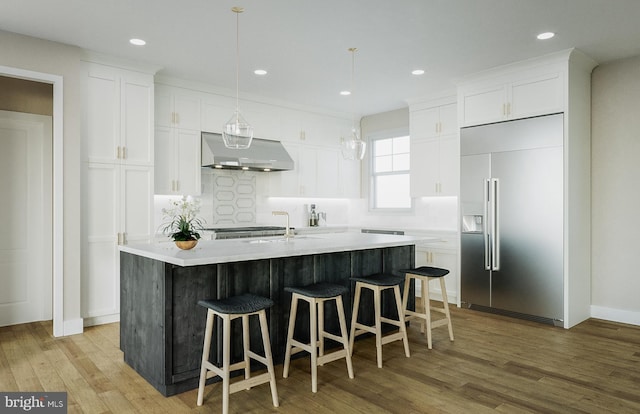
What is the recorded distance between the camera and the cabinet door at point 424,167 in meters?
5.77

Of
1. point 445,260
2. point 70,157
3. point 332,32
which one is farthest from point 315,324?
point 445,260

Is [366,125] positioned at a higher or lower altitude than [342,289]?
higher

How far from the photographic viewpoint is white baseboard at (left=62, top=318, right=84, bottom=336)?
400 cm

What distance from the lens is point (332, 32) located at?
12.3 feet

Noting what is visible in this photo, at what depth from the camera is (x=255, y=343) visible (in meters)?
3.10

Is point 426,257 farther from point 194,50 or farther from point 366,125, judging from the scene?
point 194,50

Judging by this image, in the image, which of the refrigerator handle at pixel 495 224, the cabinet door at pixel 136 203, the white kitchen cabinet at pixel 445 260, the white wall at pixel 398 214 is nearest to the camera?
the cabinet door at pixel 136 203

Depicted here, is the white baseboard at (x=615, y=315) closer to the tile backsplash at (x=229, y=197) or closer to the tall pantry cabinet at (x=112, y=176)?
the tile backsplash at (x=229, y=197)

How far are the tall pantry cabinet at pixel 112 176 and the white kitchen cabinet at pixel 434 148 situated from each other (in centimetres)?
345

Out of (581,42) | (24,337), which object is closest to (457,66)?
(581,42)

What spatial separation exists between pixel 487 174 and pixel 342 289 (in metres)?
2.67

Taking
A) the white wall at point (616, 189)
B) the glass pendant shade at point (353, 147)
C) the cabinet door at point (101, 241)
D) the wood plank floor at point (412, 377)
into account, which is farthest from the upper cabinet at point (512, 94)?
the cabinet door at point (101, 241)

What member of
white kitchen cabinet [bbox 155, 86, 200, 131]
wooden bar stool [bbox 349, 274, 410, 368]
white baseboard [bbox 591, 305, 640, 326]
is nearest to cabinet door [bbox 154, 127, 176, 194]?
white kitchen cabinet [bbox 155, 86, 200, 131]

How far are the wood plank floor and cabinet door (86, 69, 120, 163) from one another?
5.90 feet
